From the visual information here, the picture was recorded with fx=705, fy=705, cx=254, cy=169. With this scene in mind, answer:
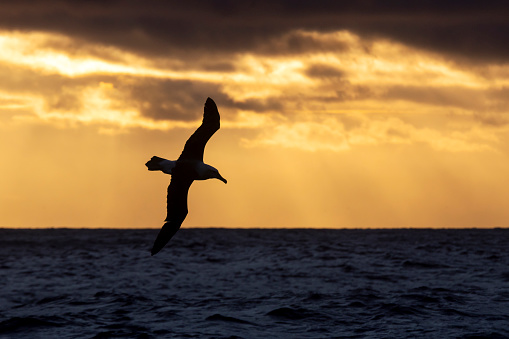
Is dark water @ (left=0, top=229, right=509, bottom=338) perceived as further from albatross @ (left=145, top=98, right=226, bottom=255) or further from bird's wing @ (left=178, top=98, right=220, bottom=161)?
bird's wing @ (left=178, top=98, right=220, bottom=161)

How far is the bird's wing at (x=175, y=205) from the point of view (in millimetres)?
13693

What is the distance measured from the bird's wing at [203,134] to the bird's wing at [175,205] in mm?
503

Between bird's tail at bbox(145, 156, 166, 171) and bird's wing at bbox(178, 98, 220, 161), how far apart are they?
42cm

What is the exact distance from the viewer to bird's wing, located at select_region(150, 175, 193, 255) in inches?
539

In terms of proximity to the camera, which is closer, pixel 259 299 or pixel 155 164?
pixel 155 164

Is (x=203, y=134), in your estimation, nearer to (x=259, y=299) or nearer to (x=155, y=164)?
(x=155, y=164)

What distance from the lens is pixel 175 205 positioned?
14.1 meters

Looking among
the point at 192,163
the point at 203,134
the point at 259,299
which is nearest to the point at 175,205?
the point at 192,163

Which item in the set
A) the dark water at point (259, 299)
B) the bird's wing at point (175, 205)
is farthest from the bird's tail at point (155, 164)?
the dark water at point (259, 299)

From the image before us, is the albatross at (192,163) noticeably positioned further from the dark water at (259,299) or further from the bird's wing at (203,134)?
the dark water at (259,299)

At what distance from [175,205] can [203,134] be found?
1.61 m

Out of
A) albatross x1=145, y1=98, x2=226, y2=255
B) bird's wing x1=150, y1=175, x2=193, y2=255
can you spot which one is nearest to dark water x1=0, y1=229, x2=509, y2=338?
bird's wing x1=150, y1=175, x2=193, y2=255

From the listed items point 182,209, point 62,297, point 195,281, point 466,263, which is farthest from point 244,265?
point 182,209

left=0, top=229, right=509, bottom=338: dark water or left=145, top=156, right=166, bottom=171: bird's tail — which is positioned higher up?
left=145, top=156, right=166, bottom=171: bird's tail
